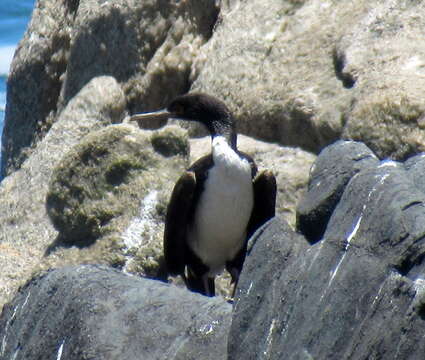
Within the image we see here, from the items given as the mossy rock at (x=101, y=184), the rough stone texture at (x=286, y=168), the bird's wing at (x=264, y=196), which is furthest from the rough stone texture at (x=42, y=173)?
the bird's wing at (x=264, y=196)

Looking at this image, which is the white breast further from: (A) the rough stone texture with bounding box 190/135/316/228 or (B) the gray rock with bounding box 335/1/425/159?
(B) the gray rock with bounding box 335/1/425/159

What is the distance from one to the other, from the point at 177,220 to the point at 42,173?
220cm

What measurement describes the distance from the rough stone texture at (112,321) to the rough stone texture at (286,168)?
2.44 m

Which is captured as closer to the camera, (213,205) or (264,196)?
(264,196)

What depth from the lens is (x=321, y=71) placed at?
8.65 meters

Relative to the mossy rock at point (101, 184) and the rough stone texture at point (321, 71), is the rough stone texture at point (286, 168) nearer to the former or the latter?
the rough stone texture at point (321, 71)

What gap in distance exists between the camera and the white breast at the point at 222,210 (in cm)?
767

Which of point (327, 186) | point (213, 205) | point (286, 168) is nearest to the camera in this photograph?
point (327, 186)

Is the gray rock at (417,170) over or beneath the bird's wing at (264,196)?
over

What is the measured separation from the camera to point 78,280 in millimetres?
5906

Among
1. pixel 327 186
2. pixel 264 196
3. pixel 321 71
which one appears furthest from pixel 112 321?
pixel 321 71

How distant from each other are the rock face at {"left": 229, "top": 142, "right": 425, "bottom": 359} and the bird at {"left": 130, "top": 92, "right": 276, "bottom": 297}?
198 cm

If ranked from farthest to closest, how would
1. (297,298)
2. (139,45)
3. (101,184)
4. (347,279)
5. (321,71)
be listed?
(139,45) → (321,71) → (101,184) → (297,298) → (347,279)

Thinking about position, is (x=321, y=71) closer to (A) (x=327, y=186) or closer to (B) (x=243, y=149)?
(B) (x=243, y=149)
